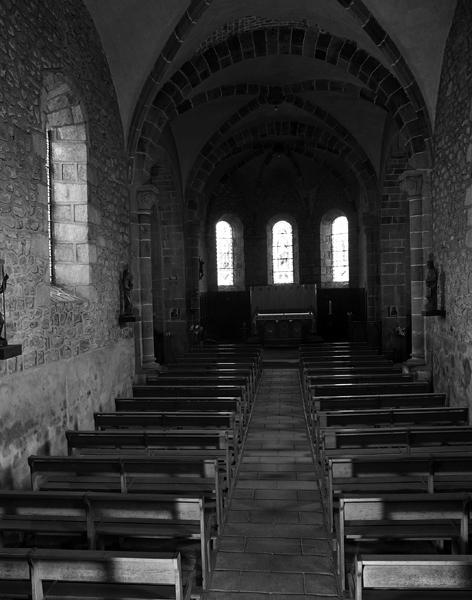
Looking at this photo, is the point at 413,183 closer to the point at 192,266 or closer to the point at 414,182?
the point at 414,182

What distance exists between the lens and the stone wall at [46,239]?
638cm

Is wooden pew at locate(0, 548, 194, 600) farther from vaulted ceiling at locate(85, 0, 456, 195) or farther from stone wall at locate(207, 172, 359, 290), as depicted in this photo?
stone wall at locate(207, 172, 359, 290)

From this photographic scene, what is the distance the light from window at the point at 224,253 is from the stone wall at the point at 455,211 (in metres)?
15.1

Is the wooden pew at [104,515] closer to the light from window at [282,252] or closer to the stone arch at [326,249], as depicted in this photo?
the stone arch at [326,249]

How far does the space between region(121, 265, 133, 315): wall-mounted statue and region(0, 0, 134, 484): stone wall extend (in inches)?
8.7

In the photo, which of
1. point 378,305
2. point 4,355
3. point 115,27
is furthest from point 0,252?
point 378,305

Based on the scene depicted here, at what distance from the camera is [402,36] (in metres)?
10.1

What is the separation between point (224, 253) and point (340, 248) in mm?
5450

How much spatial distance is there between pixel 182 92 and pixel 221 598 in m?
11.0

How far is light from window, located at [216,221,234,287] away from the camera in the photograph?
25203 millimetres

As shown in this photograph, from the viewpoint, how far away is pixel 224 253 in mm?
25328

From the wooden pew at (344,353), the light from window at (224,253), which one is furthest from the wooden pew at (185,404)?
the light from window at (224,253)

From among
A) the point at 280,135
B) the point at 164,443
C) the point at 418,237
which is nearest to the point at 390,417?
the point at 164,443

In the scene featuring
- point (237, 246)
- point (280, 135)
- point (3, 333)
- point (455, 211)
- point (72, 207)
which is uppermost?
point (280, 135)
